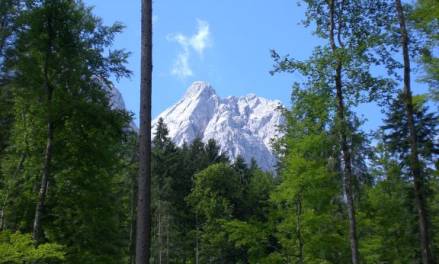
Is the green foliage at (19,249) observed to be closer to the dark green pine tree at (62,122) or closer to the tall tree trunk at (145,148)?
the dark green pine tree at (62,122)

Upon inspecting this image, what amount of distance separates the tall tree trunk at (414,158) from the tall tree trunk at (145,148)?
8.77 metres

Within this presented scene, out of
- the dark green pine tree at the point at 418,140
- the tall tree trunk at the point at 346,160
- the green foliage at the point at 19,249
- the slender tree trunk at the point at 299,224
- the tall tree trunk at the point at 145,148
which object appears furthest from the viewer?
the dark green pine tree at the point at 418,140

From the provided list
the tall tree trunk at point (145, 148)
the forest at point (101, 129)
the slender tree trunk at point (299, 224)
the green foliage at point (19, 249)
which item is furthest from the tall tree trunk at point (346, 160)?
the green foliage at point (19, 249)

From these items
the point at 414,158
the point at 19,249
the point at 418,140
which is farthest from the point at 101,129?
the point at 418,140

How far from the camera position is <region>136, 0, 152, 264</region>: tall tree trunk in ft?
29.8

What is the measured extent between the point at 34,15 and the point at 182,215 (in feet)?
126

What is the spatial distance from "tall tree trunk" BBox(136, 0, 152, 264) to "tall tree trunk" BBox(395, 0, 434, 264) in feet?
28.8

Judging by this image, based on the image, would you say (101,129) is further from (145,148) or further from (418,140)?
(418,140)

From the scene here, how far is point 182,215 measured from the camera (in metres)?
52.9

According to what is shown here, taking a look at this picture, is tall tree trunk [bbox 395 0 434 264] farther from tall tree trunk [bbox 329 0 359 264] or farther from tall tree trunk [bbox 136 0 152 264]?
tall tree trunk [bbox 136 0 152 264]

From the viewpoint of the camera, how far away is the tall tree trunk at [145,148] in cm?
909

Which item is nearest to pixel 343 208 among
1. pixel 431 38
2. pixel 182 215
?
pixel 182 215

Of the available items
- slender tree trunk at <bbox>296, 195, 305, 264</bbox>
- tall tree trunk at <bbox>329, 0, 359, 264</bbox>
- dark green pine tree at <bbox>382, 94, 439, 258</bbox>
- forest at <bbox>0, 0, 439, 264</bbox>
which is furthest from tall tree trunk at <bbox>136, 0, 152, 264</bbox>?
Answer: dark green pine tree at <bbox>382, 94, 439, 258</bbox>

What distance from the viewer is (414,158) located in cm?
1498
